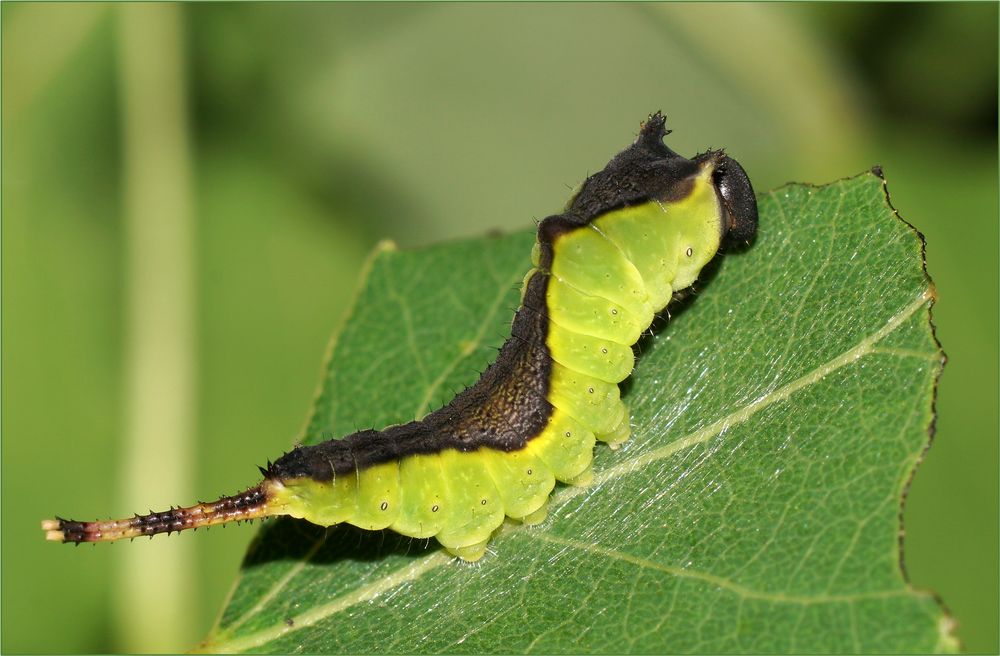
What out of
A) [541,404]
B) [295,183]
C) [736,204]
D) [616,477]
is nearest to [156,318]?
[295,183]

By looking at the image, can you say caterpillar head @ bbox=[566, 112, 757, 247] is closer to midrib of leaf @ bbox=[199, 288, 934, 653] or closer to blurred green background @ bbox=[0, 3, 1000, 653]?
midrib of leaf @ bbox=[199, 288, 934, 653]

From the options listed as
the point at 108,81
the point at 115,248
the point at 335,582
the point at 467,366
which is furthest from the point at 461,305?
the point at 108,81

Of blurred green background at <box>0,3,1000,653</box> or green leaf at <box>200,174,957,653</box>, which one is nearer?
green leaf at <box>200,174,957,653</box>

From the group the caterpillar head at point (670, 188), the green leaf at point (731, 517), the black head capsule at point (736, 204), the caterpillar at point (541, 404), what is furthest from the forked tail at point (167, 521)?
the black head capsule at point (736, 204)

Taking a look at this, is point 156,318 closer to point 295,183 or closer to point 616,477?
point 295,183

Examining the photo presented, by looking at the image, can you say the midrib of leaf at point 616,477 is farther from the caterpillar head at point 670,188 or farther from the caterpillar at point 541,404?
the caterpillar head at point 670,188

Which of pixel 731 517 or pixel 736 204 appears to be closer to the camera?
pixel 731 517

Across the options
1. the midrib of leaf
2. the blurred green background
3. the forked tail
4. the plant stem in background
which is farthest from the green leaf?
the blurred green background
